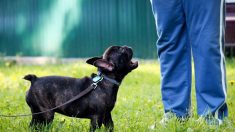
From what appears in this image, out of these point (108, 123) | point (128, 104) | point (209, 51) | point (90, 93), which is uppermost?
point (209, 51)

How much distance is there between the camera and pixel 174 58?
5.15 meters

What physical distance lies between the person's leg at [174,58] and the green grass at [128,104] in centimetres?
21

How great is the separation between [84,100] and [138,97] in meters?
3.05

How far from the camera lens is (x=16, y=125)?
17.5ft

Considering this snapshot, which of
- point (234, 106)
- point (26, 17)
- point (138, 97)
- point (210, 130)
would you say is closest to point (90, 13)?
point (26, 17)

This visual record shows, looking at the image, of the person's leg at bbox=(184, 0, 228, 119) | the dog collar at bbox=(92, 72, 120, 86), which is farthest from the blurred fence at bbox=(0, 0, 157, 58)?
the dog collar at bbox=(92, 72, 120, 86)

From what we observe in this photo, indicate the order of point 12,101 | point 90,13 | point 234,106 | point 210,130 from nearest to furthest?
A: point 210,130, point 234,106, point 12,101, point 90,13

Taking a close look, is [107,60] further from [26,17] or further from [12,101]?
[26,17]

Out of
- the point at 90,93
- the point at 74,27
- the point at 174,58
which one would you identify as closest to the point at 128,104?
the point at 174,58

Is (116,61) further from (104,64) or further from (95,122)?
(95,122)

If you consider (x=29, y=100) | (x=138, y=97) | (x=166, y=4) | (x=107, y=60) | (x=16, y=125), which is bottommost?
(x=138, y=97)

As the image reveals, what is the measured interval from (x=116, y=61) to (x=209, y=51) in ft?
2.77

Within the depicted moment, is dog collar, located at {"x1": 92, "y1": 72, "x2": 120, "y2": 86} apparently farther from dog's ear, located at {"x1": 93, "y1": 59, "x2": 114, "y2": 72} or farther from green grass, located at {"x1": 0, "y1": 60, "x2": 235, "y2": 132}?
green grass, located at {"x1": 0, "y1": 60, "x2": 235, "y2": 132}

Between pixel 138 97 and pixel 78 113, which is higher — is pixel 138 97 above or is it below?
below
